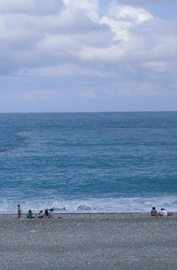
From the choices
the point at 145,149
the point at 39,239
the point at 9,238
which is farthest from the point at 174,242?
the point at 145,149

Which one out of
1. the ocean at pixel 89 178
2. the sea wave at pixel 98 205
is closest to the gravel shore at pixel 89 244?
the sea wave at pixel 98 205

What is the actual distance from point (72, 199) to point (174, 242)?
18.2 meters

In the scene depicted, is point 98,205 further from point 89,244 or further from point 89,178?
point 89,244

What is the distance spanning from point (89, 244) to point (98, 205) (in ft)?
46.9

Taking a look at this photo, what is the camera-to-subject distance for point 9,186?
135 feet

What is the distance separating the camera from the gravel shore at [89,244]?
16.0 meters

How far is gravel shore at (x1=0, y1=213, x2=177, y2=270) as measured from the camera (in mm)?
16031

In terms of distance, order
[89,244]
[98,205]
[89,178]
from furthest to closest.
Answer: [89,178] < [98,205] < [89,244]

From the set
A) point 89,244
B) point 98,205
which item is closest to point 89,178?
point 98,205

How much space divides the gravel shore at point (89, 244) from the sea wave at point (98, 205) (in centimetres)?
701

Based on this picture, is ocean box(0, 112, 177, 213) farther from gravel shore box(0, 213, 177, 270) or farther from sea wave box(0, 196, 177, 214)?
gravel shore box(0, 213, 177, 270)

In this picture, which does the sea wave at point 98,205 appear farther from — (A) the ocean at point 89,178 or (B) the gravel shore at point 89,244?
(B) the gravel shore at point 89,244

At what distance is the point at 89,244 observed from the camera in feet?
61.6

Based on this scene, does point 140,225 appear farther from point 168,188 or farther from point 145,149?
point 145,149
